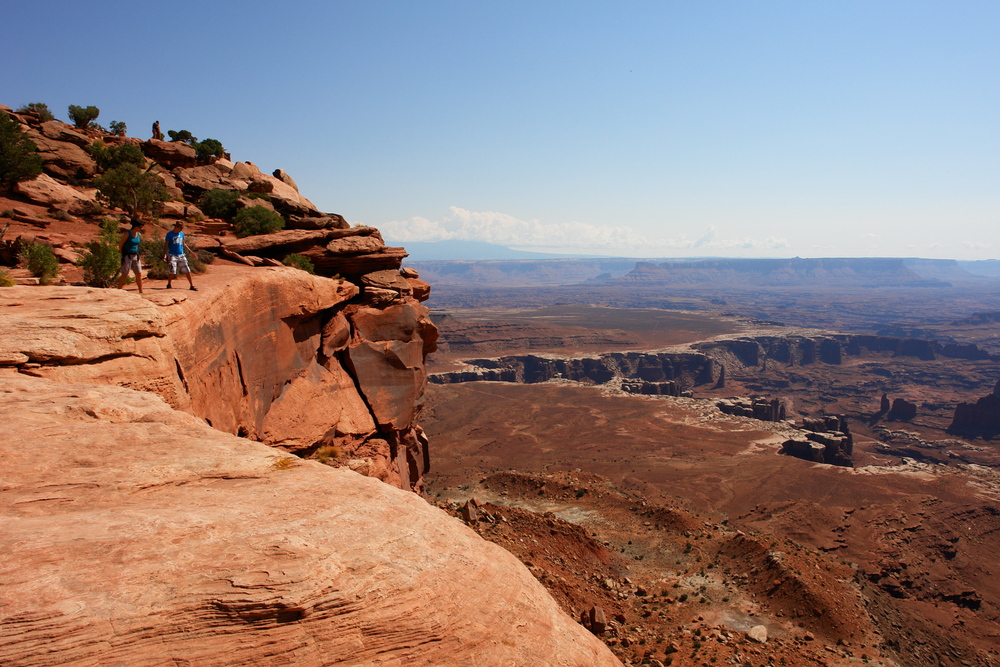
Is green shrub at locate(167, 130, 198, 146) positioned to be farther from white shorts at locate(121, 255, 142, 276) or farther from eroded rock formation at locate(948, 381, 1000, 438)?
eroded rock formation at locate(948, 381, 1000, 438)

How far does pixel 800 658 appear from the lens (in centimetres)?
1689

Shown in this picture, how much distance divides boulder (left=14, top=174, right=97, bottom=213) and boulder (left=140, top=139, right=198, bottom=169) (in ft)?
26.8

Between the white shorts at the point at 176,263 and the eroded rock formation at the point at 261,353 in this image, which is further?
the white shorts at the point at 176,263

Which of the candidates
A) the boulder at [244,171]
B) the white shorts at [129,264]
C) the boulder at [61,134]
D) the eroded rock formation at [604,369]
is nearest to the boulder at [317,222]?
the boulder at [244,171]

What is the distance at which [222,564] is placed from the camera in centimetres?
454

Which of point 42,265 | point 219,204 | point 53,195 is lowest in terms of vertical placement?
point 42,265

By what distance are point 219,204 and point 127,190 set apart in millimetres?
3453

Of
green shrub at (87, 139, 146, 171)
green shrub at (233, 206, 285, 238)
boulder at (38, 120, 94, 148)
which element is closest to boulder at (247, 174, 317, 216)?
green shrub at (233, 206, 285, 238)

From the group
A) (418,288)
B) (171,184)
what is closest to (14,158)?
(171,184)

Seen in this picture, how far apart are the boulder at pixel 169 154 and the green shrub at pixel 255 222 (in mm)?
12917

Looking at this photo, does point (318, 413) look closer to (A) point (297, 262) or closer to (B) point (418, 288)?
(A) point (297, 262)

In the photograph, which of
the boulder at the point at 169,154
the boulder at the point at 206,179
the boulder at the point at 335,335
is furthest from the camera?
the boulder at the point at 169,154

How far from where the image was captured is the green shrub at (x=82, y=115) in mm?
32875

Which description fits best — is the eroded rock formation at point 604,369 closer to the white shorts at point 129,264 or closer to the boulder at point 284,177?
the boulder at point 284,177
